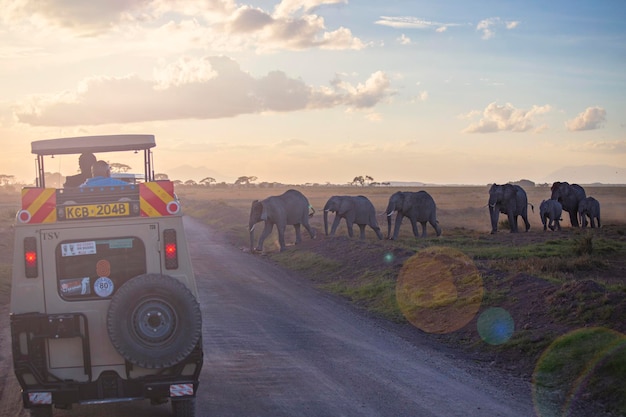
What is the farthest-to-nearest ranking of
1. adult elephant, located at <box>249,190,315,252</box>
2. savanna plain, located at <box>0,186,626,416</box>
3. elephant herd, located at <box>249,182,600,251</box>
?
elephant herd, located at <box>249,182,600,251</box> < adult elephant, located at <box>249,190,315,252</box> < savanna plain, located at <box>0,186,626,416</box>

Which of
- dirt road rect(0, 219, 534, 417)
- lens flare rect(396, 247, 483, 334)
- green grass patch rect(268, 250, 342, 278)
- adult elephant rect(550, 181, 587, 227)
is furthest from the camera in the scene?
adult elephant rect(550, 181, 587, 227)

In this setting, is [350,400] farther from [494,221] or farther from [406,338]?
[494,221]

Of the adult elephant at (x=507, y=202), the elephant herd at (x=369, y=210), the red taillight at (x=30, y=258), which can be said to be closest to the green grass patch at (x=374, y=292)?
the red taillight at (x=30, y=258)

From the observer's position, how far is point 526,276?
582 inches

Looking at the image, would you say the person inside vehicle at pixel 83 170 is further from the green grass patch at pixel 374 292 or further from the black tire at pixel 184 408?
the green grass patch at pixel 374 292

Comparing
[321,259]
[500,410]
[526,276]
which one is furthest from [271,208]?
[500,410]

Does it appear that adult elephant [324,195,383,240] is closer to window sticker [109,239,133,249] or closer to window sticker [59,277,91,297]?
window sticker [109,239,133,249]

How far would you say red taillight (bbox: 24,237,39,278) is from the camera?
23.8 feet

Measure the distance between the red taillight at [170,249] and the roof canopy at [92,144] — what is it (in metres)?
2.00

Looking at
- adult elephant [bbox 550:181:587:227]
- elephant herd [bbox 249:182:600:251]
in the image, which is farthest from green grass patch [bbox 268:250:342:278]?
adult elephant [bbox 550:181:587:227]

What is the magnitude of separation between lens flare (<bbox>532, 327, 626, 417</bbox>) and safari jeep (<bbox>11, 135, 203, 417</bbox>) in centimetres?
427

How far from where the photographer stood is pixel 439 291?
52.0 feet

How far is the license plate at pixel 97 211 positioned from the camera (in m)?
7.34

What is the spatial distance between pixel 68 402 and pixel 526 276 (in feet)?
33.2
